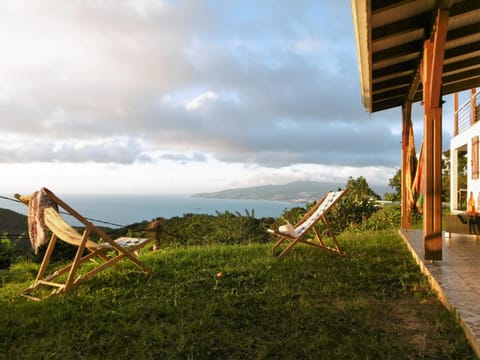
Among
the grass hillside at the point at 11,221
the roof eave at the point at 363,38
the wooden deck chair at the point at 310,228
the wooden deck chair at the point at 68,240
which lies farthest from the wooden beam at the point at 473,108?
the grass hillside at the point at 11,221

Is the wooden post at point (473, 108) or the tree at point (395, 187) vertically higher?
the wooden post at point (473, 108)

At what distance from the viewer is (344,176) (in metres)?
13.0

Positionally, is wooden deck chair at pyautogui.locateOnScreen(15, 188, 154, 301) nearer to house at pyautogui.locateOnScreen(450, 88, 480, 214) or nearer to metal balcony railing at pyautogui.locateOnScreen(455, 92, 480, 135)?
house at pyautogui.locateOnScreen(450, 88, 480, 214)

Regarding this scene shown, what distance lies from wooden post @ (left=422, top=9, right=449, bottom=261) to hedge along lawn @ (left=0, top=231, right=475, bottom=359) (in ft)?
1.43

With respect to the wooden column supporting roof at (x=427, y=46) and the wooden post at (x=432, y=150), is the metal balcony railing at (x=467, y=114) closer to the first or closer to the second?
the wooden column supporting roof at (x=427, y=46)

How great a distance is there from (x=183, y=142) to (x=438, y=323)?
15.8 metres

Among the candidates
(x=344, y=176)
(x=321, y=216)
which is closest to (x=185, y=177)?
(x=344, y=176)

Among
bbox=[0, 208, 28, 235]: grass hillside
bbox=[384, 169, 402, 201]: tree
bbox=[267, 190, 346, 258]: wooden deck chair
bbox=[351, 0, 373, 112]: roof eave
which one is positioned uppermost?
bbox=[351, 0, 373, 112]: roof eave

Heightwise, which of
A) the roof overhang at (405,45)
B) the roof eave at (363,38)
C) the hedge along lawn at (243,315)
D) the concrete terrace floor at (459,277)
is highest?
the roof overhang at (405,45)

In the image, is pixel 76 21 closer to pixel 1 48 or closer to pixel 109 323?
pixel 1 48

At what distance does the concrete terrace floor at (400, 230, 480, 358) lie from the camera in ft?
8.57

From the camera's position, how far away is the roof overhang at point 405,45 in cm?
370

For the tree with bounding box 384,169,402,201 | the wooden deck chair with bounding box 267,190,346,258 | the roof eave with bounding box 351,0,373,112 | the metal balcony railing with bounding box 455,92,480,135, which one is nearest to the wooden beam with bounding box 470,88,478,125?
the metal balcony railing with bounding box 455,92,480,135

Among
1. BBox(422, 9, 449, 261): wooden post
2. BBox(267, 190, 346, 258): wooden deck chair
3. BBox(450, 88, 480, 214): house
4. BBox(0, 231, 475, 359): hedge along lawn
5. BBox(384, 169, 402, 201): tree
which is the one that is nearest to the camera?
BBox(0, 231, 475, 359): hedge along lawn
